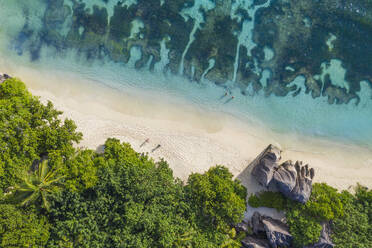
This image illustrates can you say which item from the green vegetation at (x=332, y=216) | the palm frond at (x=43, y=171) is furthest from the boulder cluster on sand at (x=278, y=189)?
the palm frond at (x=43, y=171)

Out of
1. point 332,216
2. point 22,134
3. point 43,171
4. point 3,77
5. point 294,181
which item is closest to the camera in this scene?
point 43,171

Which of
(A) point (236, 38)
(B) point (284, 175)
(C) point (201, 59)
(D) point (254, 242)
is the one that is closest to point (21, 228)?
(D) point (254, 242)

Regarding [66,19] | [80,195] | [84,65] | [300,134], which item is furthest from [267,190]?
[66,19]

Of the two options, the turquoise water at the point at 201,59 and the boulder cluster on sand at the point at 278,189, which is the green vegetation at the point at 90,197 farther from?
the turquoise water at the point at 201,59

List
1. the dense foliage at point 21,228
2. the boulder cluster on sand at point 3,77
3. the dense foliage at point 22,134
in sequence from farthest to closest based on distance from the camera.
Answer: the boulder cluster on sand at point 3,77
the dense foliage at point 22,134
the dense foliage at point 21,228

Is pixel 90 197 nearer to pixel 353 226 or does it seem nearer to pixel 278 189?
pixel 278 189

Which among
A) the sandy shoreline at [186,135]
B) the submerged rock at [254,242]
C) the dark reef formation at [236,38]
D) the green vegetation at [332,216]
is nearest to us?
the green vegetation at [332,216]

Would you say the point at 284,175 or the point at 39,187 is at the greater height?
the point at 284,175
